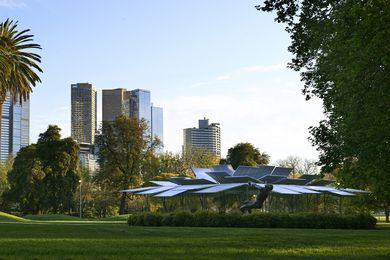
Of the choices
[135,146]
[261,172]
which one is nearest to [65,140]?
[135,146]

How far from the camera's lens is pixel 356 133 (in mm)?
15391

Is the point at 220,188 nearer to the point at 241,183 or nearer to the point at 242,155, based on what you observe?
the point at 241,183

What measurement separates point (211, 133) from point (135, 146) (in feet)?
379

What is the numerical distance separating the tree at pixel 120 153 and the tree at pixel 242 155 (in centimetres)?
1246

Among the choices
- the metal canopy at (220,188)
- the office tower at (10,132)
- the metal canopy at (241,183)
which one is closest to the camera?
the metal canopy at (220,188)

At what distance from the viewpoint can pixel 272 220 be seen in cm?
3475

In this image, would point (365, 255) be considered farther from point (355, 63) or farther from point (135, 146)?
point (135, 146)

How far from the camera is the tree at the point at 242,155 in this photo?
74938mm

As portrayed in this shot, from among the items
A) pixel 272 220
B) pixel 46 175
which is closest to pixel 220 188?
pixel 272 220

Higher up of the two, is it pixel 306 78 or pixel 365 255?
pixel 306 78

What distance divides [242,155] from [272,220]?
40465 millimetres

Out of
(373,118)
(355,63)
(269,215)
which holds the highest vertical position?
(355,63)

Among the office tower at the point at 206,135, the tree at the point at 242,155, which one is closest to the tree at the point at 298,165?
the tree at the point at 242,155

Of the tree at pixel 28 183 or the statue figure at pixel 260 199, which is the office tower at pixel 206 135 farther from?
the statue figure at pixel 260 199
